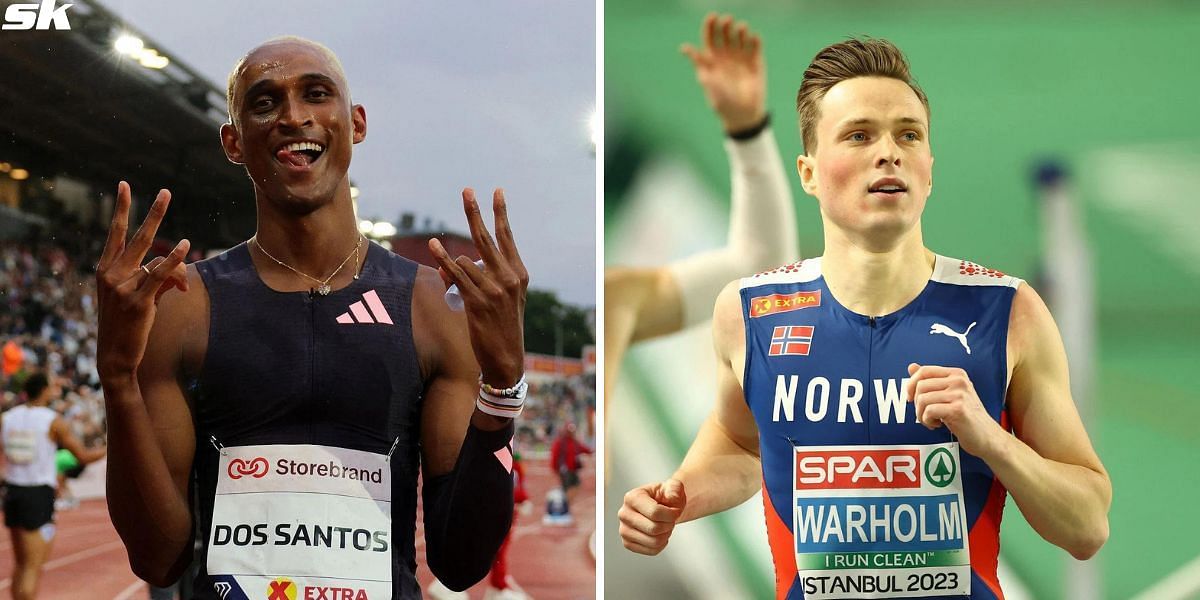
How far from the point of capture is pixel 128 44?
11.5 ft

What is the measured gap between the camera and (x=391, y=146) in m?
3.45

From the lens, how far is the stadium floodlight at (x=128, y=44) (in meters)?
3.51

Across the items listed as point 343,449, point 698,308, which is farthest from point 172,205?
point 698,308

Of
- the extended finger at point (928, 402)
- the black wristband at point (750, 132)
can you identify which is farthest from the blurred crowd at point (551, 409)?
the extended finger at point (928, 402)

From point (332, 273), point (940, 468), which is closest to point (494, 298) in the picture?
point (332, 273)

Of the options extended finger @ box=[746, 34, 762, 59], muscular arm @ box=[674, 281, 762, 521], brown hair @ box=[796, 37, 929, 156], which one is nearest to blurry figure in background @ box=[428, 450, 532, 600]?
muscular arm @ box=[674, 281, 762, 521]

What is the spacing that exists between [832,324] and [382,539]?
4.40 feet

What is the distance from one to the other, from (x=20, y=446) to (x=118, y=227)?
0.70 m

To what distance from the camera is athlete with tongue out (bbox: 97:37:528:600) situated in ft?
10.6

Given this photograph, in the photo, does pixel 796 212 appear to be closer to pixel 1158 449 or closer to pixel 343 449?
pixel 1158 449

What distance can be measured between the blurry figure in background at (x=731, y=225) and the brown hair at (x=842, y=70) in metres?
0.12

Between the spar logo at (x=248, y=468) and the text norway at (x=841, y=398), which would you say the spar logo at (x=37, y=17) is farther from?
the text norway at (x=841, y=398)

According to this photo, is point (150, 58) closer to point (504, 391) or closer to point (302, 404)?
point (302, 404)

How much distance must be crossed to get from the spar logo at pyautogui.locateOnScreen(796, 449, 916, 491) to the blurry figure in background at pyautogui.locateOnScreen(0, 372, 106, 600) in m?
1.98
